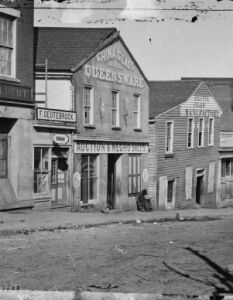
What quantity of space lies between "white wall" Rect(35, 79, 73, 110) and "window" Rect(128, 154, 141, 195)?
7005mm

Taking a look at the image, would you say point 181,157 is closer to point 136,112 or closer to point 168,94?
point 168,94

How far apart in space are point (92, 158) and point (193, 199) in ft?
39.5

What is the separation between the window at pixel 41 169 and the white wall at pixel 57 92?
282 cm

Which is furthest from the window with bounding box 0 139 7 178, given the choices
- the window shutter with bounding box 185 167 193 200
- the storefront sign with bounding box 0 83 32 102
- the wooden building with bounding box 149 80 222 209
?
the window shutter with bounding box 185 167 193 200

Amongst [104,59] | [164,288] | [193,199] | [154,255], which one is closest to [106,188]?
[104,59]

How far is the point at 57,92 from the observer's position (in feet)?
82.1

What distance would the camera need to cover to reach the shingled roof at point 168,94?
34.7 m

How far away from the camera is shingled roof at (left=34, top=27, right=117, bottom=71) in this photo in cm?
2555

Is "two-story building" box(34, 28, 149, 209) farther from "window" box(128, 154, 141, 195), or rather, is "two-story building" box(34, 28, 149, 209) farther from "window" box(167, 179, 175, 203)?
"window" box(167, 179, 175, 203)

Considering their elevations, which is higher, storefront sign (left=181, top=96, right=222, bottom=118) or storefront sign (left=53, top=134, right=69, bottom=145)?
storefront sign (left=181, top=96, right=222, bottom=118)

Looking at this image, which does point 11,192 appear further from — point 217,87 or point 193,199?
point 217,87

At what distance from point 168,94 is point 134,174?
7.60m

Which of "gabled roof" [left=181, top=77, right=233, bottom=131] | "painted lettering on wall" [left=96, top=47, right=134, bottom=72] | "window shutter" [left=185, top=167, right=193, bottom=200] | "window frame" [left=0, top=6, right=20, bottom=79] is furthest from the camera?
"gabled roof" [left=181, top=77, right=233, bottom=131]

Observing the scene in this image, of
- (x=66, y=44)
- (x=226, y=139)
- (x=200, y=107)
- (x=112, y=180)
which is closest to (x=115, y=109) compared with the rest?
(x=112, y=180)
